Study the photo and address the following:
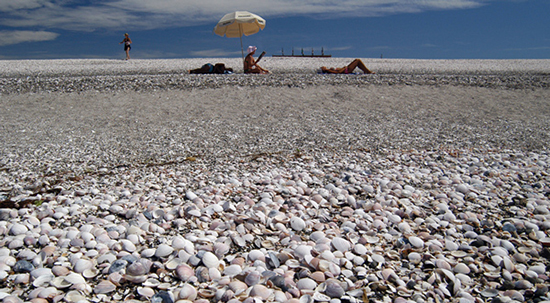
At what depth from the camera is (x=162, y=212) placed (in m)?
3.34

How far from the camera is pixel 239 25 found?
15.0 m

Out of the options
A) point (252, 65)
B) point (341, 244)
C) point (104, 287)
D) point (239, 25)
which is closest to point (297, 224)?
point (341, 244)

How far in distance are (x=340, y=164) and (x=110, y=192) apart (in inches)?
121

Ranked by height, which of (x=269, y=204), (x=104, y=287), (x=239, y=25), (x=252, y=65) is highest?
(x=239, y=25)

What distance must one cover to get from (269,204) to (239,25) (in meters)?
13.2

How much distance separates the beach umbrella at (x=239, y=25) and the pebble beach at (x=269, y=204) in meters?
6.48

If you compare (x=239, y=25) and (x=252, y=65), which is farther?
A: (x=239, y=25)

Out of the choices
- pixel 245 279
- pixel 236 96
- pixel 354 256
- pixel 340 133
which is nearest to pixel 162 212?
pixel 245 279

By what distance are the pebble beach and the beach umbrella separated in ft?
21.3

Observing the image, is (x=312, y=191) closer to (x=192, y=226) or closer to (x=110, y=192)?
(x=192, y=226)

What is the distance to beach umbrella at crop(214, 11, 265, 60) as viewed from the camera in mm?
13266

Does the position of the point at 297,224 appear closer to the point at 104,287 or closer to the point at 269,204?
the point at 269,204

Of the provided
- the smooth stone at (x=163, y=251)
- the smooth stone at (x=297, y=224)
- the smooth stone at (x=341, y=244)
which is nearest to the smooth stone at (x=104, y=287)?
the smooth stone at (x=163, y=251)

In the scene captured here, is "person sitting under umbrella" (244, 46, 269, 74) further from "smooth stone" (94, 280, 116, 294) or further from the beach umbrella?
"smooth stone" (94, 280, 116, 294)
